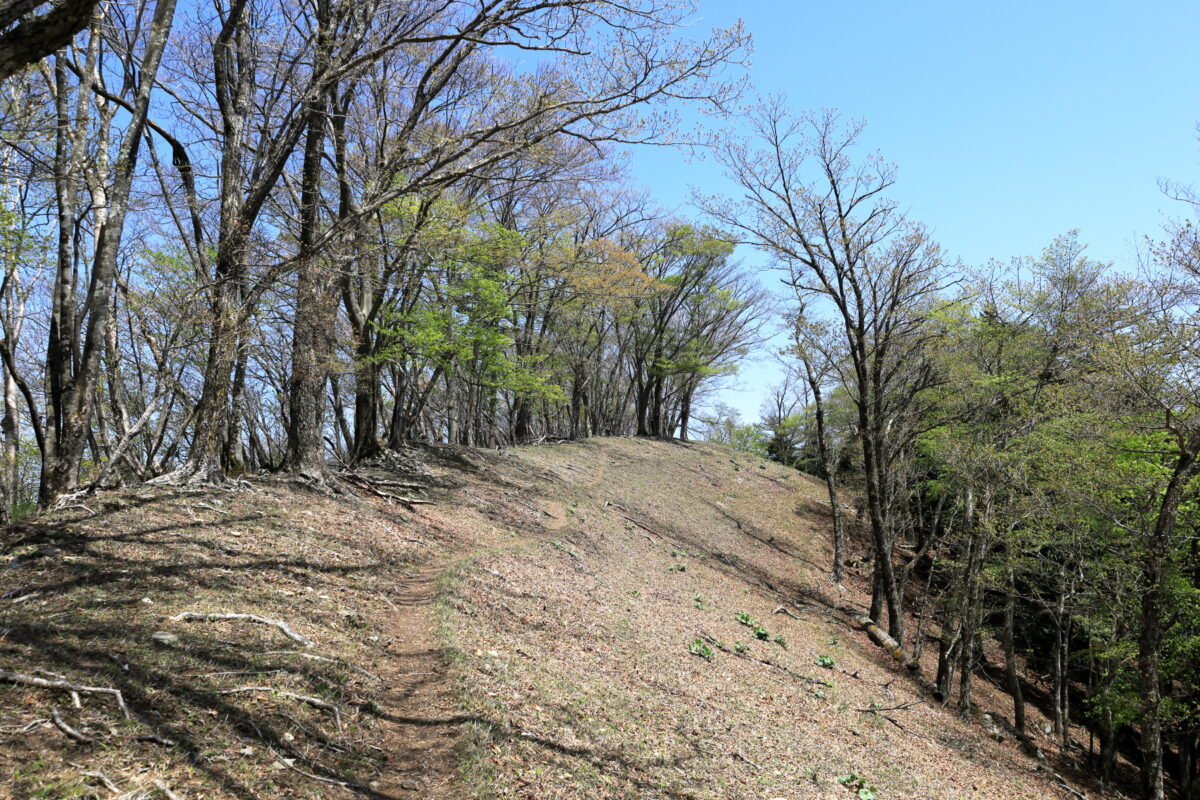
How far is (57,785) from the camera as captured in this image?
9.37 ft

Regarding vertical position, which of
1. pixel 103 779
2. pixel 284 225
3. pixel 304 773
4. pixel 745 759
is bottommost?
pixel 745 759

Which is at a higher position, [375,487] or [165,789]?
[375,487]

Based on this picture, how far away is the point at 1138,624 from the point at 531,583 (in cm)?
1392

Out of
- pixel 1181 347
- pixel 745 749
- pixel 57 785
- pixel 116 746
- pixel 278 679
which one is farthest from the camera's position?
pixel 1181 347

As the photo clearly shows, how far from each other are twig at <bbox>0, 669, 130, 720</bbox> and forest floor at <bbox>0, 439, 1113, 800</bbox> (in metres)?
0.02

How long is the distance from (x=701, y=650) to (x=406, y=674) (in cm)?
502

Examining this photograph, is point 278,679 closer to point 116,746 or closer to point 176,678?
point 176,678

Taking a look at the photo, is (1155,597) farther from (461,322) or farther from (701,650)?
(461,322)

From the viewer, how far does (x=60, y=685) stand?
3.44 meters

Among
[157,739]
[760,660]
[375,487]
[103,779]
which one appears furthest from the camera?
[375,487]

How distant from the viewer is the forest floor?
11.9ft

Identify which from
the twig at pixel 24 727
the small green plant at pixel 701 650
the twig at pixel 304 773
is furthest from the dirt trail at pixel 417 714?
the small green plant at pixel 701 650

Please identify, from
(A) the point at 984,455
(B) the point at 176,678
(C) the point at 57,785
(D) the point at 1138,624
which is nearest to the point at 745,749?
(B) the point at 176,678

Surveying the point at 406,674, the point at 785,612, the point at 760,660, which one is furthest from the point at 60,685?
the point at 785,612
